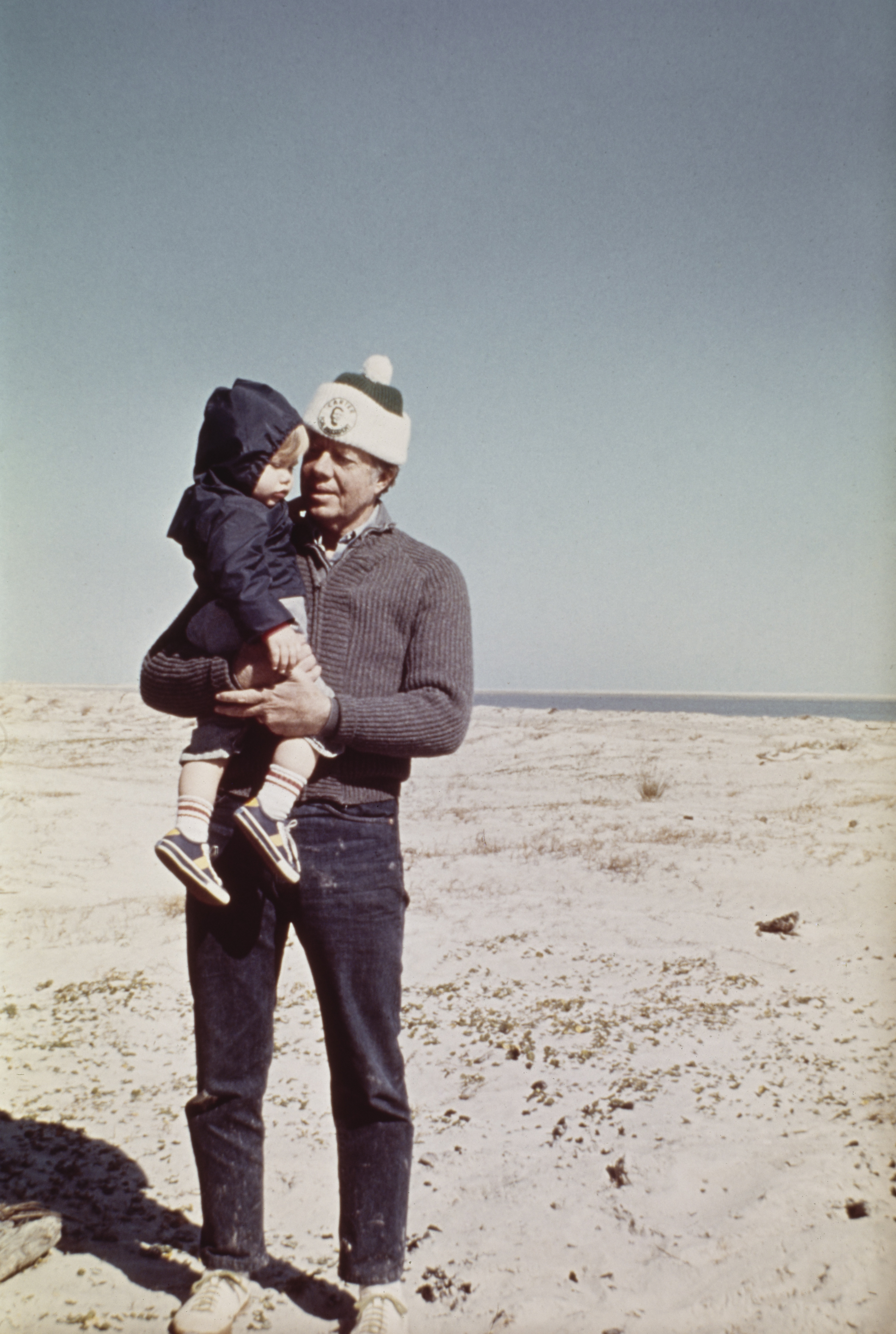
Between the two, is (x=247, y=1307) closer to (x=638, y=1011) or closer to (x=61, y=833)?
(x=638, y=1011)

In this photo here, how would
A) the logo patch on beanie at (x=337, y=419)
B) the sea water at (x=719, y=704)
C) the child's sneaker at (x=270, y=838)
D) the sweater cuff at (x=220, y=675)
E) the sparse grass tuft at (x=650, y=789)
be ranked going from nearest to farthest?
the child's sneaker at (x=270, y=838)
the sweater cuff at (x=220, y=675)
the logo patch on beanie at (x=337, y=419)
the sparse grass tuft at (x=650, y=789)
the sea water at (x=719, y=704)

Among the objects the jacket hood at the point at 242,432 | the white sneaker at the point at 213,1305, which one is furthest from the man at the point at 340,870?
the jacket hood at the point at 242,432

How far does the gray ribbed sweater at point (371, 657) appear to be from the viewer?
233 cm

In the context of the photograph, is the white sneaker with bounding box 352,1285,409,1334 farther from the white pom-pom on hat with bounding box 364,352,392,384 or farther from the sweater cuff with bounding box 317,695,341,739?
the white pom-pom on hat with bounding box 364,352,392,384

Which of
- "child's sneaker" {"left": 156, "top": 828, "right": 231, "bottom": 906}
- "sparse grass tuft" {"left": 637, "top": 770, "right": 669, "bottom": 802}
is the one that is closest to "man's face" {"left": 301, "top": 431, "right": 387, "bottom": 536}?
"child's sneaker" {"left": 156, "top": 828, "right": 231, "bottom": 906}

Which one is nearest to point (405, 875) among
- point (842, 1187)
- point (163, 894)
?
point (163, 894)

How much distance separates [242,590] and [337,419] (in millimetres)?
566

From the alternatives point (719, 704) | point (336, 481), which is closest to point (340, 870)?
point (336, 481)

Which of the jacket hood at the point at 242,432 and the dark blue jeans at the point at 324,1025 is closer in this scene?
the dark blue jeans at the point at 324,1025

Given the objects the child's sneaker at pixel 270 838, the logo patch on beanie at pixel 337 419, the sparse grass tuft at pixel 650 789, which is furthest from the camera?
the sparse grass tuft at pixel 650 789

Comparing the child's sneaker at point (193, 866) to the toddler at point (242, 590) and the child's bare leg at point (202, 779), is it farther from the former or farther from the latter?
the child's bare leg at point (202, 779)

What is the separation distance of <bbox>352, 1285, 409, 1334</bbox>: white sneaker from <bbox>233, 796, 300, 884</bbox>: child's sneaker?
3.39 ft

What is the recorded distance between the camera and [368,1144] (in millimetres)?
2250

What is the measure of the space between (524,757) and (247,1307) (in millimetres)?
12095
